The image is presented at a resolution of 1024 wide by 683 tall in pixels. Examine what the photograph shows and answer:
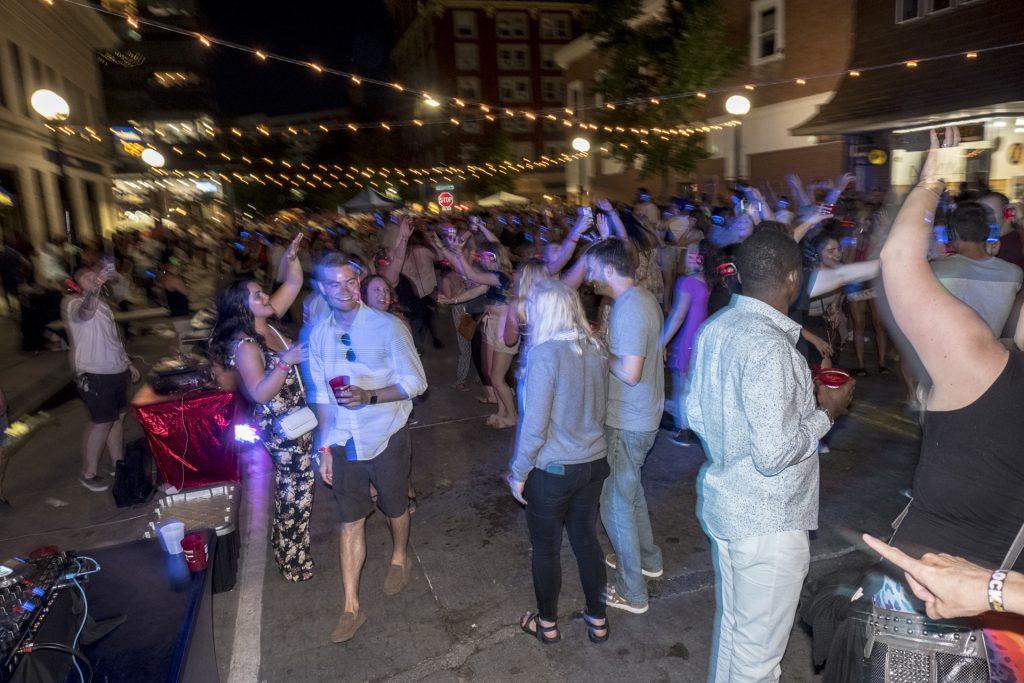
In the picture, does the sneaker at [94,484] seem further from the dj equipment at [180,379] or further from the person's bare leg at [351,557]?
the person's bare leg at [351,557]

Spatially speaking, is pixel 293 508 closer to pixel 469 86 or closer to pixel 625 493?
pixel 625 493

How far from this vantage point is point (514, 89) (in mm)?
55250

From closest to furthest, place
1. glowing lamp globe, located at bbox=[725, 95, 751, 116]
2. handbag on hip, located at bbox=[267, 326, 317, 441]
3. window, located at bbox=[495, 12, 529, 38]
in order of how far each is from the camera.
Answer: handbag on hip, located at bbox=[267, 326, 317, 441] < glowing lamp globe, located at bbox=[725, 95, 751, 116] < window, located at bbox=[495, 12, 529, 38]

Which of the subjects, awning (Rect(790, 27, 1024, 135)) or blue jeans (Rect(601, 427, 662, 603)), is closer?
blue jeans (Rect(601, 427, 662, 603))

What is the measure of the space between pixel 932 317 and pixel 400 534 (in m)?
3.12

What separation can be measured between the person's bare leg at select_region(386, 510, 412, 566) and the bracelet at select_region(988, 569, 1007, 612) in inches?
120

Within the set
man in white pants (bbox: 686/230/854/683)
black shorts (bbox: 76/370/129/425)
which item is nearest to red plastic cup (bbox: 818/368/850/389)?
man in white pants (bbox: 686/230/854/683)

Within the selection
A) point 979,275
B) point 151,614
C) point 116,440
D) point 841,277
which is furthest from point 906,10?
point 151,614

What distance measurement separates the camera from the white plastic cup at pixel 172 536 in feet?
10.7

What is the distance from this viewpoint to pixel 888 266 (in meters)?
1.87

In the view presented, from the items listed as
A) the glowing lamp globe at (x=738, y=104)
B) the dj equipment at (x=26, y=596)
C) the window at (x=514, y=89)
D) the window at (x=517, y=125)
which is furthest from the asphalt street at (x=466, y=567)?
the window at (x=514, y=89)

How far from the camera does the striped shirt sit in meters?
3.59

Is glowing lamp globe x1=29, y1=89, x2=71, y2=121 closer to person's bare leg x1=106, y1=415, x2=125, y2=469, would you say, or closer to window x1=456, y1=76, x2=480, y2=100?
person's bare leg x1=106, y1=415, x2=125, y2=469

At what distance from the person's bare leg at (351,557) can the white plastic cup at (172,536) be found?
806 millimetres
